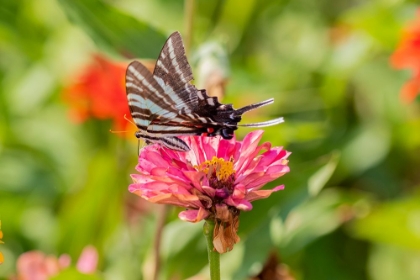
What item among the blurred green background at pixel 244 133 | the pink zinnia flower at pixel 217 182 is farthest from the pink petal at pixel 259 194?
the blurred green background at pixel 244 133

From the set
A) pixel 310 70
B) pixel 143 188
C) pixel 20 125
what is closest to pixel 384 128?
pixel 310 70

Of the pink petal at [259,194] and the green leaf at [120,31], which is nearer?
the pink petal at [259,194]

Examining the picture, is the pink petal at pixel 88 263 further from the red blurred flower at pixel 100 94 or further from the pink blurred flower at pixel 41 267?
the red blurred flower at pixel 100 94

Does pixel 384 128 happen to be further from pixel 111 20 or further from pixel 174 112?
pixel 174 112

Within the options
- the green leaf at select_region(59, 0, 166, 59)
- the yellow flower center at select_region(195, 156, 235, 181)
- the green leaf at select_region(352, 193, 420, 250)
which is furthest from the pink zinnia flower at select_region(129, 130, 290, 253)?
the green leaf at select_region(352, 193, 420, 250)

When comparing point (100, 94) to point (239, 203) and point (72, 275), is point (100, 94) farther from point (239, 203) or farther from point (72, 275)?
point (239, 203)

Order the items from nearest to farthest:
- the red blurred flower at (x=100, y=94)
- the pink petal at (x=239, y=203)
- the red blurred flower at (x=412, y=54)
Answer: the pink petal at (x=239, y=203), the red blurred flower at (x=412, y=54), the red blurred flower at (x=100, y=94)
